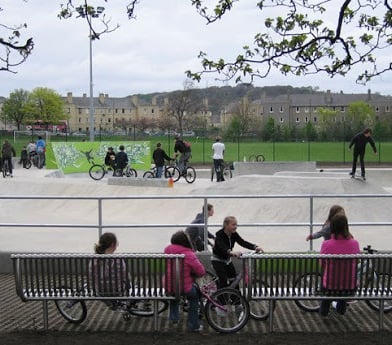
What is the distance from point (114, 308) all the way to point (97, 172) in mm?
22837

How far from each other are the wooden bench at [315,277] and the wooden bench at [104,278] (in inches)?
32.5

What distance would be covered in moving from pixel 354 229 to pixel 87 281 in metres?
9.16

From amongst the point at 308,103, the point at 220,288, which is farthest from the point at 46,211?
the point at 308,103

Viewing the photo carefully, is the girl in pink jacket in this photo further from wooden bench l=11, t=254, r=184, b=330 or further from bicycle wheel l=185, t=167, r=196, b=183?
bicycle wheel l=185, t=167, r=196, b=183

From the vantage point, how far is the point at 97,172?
29953 millimetres

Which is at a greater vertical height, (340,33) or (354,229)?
(340,33)

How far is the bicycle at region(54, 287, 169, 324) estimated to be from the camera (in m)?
7.46

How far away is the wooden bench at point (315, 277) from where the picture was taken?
273 inches

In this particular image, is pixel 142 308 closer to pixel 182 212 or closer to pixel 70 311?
pixel 70 311

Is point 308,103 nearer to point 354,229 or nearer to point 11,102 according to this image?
point 11,102

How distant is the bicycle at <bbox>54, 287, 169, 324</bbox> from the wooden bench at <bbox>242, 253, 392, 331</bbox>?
1.12 m

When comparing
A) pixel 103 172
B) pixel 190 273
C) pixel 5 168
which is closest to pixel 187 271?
pixel 190 273

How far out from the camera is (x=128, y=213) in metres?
19.6

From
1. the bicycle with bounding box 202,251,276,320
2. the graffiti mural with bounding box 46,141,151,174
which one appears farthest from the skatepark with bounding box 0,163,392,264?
the graffiti mural with bounding box 46,141,151,174
